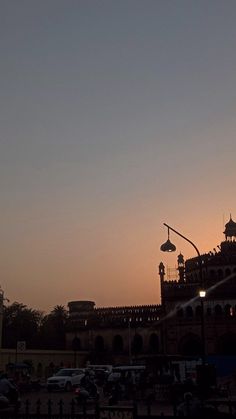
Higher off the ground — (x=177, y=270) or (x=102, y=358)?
(x=177, y=270)

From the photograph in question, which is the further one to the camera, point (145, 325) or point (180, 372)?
point (145, 325)

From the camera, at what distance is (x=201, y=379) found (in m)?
18.0

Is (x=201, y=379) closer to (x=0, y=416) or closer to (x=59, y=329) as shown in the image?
(x=0, y=416)

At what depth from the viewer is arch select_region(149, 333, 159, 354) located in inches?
2352

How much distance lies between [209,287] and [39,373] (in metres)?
18.3

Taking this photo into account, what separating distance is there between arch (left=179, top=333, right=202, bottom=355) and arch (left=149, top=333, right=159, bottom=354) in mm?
5169

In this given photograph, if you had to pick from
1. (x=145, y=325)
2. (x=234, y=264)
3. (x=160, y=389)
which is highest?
(x=234, y=264)

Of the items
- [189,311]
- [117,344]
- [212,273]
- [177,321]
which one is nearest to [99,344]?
[117,344]

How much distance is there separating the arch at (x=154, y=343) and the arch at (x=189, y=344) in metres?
5.17

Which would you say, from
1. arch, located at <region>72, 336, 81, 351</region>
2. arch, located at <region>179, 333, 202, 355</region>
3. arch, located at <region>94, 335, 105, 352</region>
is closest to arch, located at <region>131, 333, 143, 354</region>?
arch, located at <region>94, 335, 105, 352</region>

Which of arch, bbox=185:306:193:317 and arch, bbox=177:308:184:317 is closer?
arch, bbox=185:306:193:317

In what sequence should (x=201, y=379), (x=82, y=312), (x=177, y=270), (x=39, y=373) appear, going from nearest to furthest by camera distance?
(x=201, y=379), (x=39, y=373), (x=177, y=270), (x=82, y=312)

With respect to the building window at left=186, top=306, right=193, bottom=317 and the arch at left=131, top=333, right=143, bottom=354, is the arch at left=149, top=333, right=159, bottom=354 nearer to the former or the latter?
the arch at left=131, top=333, right=143, bottom=354

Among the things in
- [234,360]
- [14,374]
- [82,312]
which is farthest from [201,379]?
[82,312]
